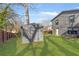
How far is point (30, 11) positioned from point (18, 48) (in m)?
0.38

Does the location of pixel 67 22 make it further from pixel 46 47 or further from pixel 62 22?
pixel 46 47

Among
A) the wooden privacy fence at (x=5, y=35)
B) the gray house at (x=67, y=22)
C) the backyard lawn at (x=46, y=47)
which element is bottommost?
the backyard lawn at (x=46, y=47)

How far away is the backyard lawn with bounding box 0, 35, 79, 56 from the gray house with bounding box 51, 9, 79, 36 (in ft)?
0.22

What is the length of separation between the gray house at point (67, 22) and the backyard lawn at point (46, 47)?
69mm

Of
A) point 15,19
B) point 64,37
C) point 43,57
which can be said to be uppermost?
point 15,19

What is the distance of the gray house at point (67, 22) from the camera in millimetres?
2688

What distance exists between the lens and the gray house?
106 inches

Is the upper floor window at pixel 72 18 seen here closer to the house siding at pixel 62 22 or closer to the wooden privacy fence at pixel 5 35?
the house siding at pixel 62 22

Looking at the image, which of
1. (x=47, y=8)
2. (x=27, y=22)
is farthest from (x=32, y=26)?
(x=47, y=8)

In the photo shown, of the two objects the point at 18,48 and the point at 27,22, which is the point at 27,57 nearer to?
the point at 18,48

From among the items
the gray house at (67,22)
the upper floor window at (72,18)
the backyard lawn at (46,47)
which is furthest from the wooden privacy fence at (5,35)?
the upper floor window at (72,18)

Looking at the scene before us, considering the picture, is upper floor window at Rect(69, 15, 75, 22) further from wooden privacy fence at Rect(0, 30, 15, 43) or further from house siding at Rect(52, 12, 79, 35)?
wooden privacy fence at Rect(0, 30, 15, 43)

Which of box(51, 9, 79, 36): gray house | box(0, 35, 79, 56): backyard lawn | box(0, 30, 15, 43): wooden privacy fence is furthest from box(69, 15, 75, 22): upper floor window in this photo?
box(0, 30, 15, 43): wooden privacy fence

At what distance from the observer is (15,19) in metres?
2.72
